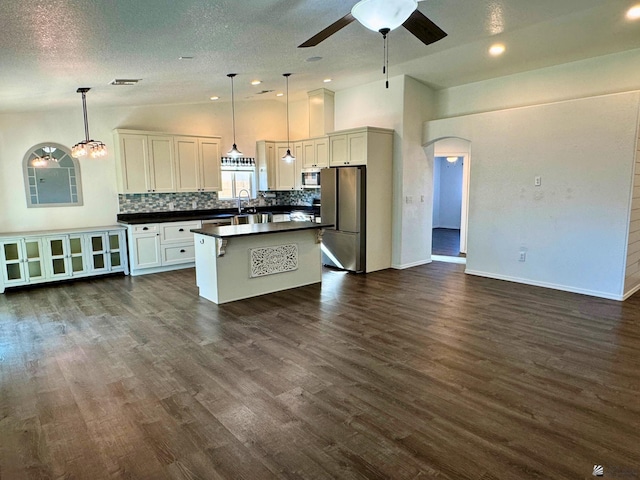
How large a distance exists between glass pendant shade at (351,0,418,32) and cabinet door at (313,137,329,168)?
482 centimetres

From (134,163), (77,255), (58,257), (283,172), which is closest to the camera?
(58,257)

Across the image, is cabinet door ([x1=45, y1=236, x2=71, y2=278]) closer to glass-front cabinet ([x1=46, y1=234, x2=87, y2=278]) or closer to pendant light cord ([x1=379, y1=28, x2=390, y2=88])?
glass-front cabinet ([x1=46, y1=234, x2=87, y2=278])

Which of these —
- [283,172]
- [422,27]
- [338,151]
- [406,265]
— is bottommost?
[406,265]

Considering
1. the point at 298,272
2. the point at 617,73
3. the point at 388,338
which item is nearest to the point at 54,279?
the point at 298,272

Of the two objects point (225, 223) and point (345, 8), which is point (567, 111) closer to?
point (345, 8)

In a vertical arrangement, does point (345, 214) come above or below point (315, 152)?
below

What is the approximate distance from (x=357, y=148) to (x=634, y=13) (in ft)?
11.9

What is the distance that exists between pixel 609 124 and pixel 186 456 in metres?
5.59

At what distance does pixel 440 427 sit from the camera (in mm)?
2404

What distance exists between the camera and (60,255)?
19.2 ft

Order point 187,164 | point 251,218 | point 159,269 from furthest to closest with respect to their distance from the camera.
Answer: point 251,218
point 187,164
point 159,269

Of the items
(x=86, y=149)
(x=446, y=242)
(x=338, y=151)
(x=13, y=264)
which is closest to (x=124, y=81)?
(x=86, y=149)

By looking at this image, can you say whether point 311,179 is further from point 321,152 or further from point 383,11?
point 383,11

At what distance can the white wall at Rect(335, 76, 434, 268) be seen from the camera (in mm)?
6516
